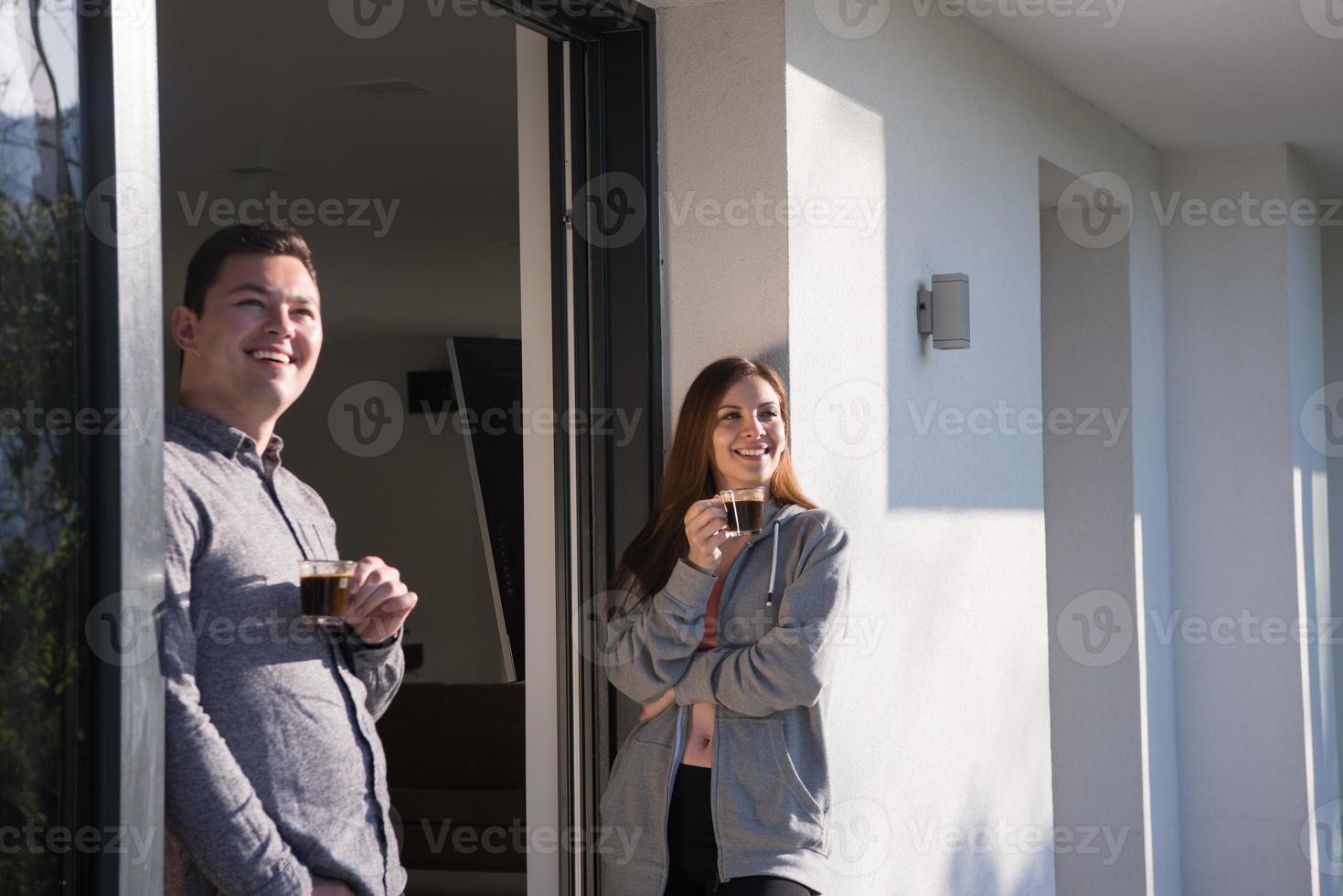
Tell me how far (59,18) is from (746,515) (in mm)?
1311

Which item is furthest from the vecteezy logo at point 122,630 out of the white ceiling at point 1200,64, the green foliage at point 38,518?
the white ceiling at point 1200,64

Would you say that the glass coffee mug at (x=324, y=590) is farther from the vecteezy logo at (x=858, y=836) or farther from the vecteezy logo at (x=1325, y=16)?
the vecteezy logo at (x=1325, y=16)

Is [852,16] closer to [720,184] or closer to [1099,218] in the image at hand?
[720,184]

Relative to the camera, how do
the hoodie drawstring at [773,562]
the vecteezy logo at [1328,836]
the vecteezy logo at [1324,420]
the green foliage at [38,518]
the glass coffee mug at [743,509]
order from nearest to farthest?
the green foliage at [38,518] → the glass coffee mug at [743,509] → the hoodie drawstring at [773,562] → the vecteezy logo at [1328,836] → the vecteezy logo at [1324,420]

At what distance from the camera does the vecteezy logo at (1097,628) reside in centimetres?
526

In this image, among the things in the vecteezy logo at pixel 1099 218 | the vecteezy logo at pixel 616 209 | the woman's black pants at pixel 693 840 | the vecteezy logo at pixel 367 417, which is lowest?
the woman's black pants at pixel 693 840

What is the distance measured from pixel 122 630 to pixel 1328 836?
536 centimetres

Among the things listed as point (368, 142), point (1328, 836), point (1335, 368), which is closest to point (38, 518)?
point (368, 142)

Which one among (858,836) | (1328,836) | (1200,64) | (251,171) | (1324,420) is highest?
(1200,64)

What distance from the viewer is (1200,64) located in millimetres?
4453

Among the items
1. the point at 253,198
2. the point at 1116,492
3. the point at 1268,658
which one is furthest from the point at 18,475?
the point at 1268,658

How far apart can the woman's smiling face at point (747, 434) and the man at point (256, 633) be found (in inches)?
34.5

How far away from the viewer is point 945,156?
3805 millimetres

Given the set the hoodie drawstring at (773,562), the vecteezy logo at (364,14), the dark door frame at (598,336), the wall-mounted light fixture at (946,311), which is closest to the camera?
the hoodie drawstring at (773,562)
